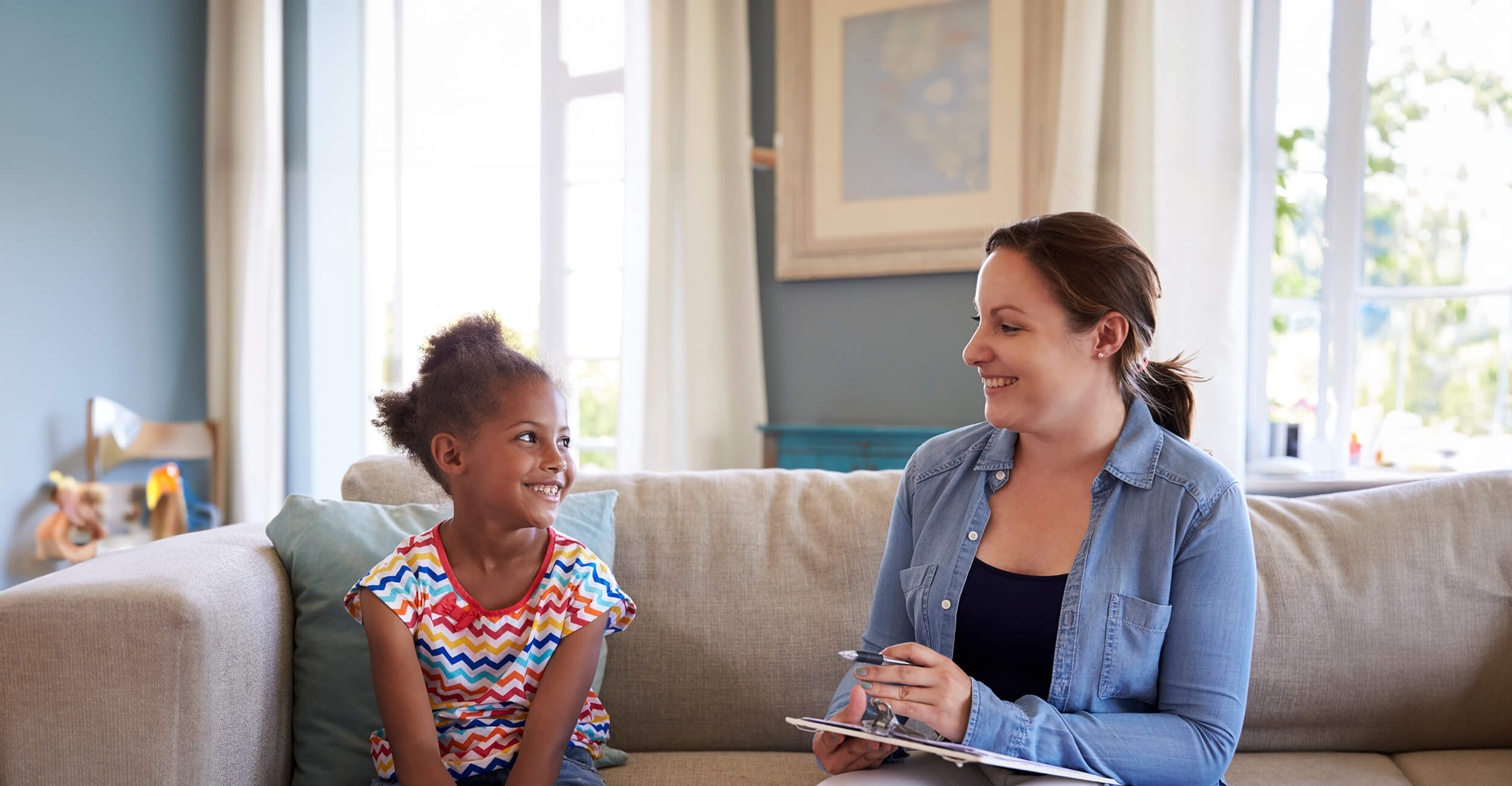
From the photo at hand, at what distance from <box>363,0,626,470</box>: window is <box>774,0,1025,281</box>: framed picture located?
0.76m

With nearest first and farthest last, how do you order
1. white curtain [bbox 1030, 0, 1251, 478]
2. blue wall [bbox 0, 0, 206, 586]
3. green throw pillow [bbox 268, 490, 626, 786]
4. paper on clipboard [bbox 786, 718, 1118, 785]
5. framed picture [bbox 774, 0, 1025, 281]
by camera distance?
paper on clipboard [bbox 786, 718, 1118, 785] < green throw pillow [bbox 268, 490, 626, 786] < white curtain [bbox 1030, 0, 1251, 478] < framed picture [bbox 774, 0, 1025, 281] < blue wall [bbox 0, 0, 206, 586]

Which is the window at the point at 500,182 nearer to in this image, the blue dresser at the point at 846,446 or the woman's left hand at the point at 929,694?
the blue dresser at the point at 846,446

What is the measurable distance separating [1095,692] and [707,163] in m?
2.53

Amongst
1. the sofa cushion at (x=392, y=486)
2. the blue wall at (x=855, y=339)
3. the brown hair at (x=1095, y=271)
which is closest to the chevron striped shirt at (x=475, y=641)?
the sofa cushion at (x=392, y=486)

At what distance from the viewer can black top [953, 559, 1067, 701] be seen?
1204 millimetres

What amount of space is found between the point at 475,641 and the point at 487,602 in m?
0.05

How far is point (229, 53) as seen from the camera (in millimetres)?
3812

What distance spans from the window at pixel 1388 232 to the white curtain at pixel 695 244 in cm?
157

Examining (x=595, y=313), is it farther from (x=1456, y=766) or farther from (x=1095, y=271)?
(x=1456, y=766)

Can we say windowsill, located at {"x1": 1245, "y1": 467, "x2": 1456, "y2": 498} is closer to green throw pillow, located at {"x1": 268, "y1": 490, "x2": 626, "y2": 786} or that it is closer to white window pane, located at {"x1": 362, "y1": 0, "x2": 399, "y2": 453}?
green throw pillow, located at {"x1": 268, "y1": 490, "x2": 626, "y2": 786}

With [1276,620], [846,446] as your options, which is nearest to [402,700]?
[1276,620]

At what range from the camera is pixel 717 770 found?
151cm

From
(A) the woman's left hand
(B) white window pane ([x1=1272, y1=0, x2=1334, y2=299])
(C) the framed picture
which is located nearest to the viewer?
(A) the woman's left hand

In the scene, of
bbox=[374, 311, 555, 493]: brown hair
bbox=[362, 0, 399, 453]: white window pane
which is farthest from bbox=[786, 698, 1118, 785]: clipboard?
bbox=[362, 0, 399, 453]: white window pane
